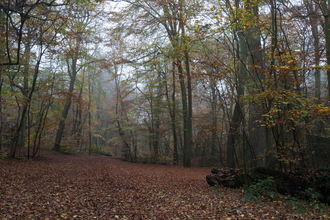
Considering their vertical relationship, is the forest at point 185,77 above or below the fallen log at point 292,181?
above

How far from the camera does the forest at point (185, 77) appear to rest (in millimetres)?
5285

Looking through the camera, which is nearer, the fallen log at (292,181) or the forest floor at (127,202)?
the forest floor at (127,202)

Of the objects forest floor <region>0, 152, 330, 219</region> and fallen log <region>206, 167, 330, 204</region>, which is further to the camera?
fallen log <region>206, 167, 330, 204</region>

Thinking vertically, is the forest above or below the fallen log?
above

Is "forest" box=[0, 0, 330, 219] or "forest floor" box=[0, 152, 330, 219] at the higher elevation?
"forest" box=[0, 0, 330, 219]

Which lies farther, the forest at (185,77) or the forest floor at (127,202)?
the forest at (185,77)

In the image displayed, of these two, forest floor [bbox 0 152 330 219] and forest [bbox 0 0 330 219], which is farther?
forest [bbox 0 0 330 219]

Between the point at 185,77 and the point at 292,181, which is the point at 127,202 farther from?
the point at 185,77

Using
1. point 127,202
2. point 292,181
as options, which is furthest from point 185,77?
point 127,202

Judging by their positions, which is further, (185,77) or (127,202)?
(185,77)

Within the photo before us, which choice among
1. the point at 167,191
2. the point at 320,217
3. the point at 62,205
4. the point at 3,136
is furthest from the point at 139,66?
the point at 320,217

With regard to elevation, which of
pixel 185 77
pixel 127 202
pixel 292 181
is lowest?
pixel 127 202

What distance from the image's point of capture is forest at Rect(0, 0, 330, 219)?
208 inches

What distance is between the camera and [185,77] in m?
10.6
